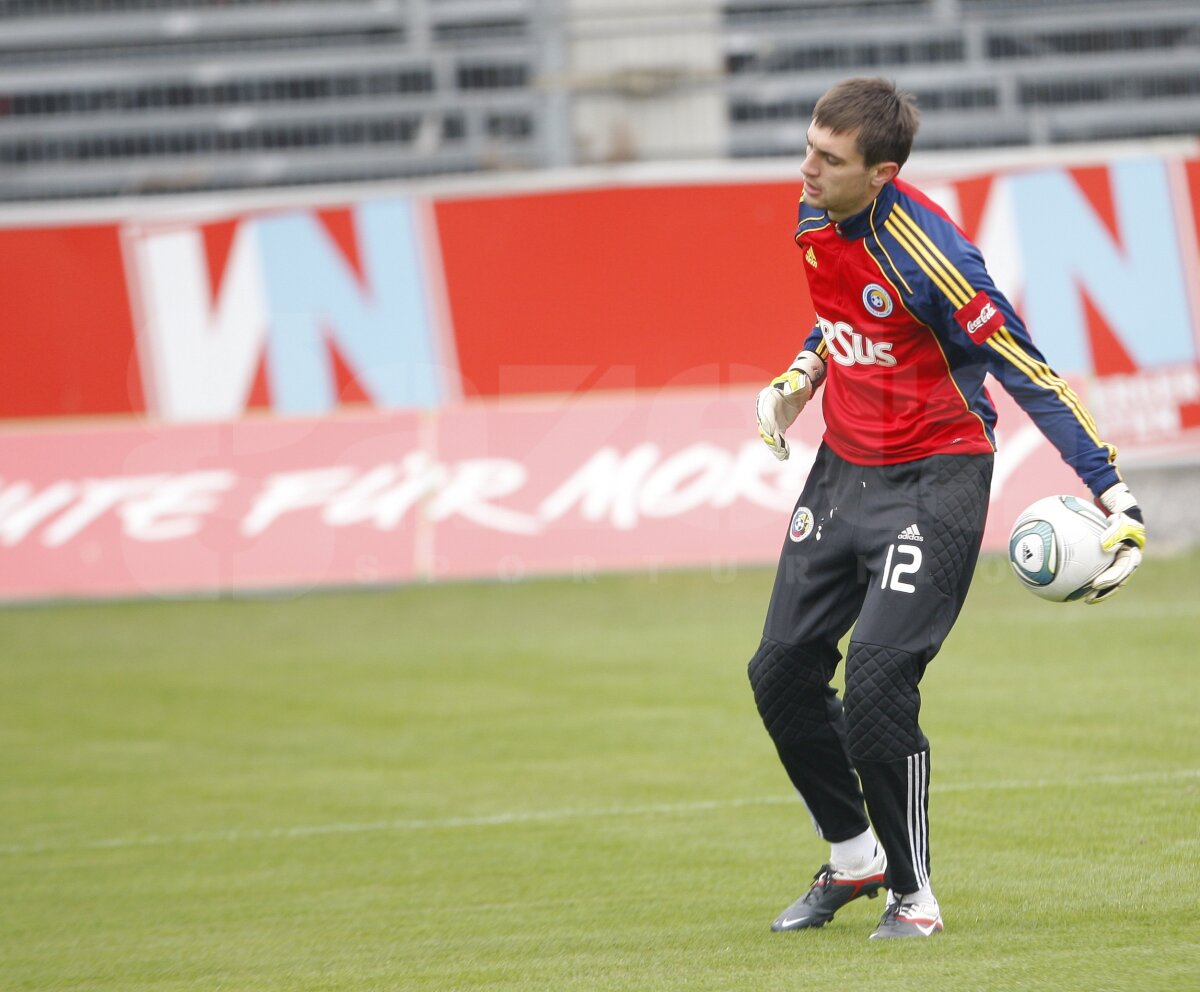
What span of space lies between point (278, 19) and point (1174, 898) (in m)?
16.8

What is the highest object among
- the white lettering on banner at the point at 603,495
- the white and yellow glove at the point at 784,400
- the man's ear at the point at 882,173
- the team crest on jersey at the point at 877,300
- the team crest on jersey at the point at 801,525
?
the man's ear at the point at 882,173

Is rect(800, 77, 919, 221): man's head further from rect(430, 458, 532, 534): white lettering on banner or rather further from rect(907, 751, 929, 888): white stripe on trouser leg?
rect(430, 458, 532, 534): white lettering on banner

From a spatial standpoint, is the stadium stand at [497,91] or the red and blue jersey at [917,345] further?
the stadium stand at [497,91]

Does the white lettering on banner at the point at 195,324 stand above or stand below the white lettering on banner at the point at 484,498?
above

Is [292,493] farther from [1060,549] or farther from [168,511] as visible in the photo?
[1060,549]

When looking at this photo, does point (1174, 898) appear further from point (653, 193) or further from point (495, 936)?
point (653, 193)

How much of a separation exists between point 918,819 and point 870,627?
0.56 metres

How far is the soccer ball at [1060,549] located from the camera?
4957mm

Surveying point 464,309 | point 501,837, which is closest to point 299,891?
point 501,837

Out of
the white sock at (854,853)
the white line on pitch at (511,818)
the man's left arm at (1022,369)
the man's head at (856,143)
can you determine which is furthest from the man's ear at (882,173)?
the white line on pitch at (511,818)

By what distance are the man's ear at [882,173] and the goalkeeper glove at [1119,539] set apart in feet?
3.28

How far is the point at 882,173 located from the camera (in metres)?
5.08

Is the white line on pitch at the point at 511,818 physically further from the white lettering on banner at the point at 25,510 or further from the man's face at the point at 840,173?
the white lettering on banner at the point at 25,510

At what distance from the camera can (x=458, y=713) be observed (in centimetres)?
1028
